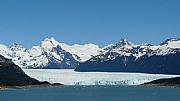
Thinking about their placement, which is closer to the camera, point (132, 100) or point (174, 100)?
point (174, 100)

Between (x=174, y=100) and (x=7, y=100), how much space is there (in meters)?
60.0

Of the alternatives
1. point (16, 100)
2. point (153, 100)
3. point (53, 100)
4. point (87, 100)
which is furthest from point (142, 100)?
point (16, 100)

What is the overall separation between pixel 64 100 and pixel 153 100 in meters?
32.7

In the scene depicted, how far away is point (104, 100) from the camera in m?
186

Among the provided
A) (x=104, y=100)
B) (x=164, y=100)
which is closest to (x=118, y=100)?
(x=104, y=100)

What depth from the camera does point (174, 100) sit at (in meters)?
174

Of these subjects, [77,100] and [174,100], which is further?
[77,100]

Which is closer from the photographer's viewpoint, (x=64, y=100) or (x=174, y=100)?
(x=174, y=100)

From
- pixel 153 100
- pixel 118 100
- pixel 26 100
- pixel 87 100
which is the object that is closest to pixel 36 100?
pixel 26 100

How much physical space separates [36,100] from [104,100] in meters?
25.0

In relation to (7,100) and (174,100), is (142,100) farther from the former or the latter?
(7,100)

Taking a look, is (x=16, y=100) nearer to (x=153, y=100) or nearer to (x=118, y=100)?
(x=118, y=100)

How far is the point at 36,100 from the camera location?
616 ft

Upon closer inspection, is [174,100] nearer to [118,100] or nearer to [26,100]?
[118,100]
